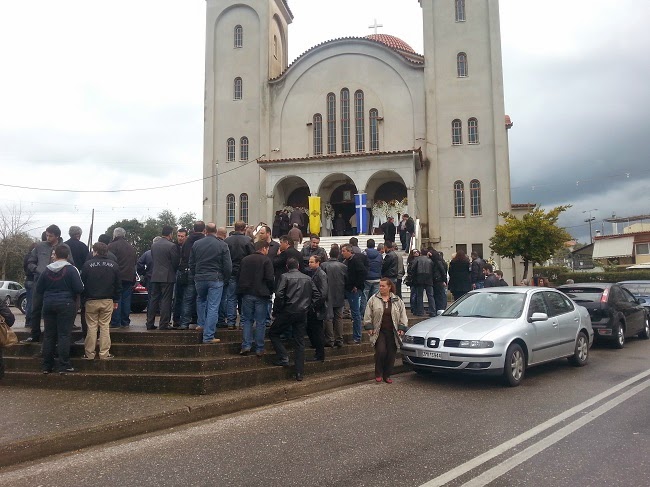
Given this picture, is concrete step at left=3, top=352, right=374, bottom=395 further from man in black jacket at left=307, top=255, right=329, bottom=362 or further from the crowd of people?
man in black jacket at left=307, top=255, right=329, bottom=362

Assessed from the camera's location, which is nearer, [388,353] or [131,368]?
[131,368]

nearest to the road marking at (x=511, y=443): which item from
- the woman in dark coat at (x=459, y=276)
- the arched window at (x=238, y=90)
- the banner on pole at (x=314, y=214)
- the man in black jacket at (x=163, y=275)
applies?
the man in black jacket at (x=163, y=275)

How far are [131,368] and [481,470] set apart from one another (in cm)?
543

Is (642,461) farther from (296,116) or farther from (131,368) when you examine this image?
(296,116)

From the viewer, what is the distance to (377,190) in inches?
1120

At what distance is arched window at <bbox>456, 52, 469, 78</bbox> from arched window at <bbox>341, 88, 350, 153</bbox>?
6027 mm

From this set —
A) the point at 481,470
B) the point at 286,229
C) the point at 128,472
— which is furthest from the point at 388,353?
the point at 286,229

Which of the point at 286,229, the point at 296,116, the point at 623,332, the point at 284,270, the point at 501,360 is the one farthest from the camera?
the point at 296,116

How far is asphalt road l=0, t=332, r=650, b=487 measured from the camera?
14.7 feet

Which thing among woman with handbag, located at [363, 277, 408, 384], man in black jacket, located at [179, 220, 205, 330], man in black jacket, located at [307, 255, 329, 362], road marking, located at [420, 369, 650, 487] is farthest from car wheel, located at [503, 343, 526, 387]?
man in black jacket, located at [179, 220, 205, 330]

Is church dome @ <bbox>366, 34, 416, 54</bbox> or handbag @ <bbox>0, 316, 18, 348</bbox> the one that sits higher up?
church dome @ <bbox>366, 34, 416, 54</bbox>

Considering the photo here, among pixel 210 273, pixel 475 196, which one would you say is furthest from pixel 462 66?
pixel 210 273

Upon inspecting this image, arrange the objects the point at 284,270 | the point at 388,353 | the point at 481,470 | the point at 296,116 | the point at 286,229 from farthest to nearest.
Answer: the point at 296,116 → the point at 286,229 → the point at 284,270 → the point at 388,353 → the point at 481,470

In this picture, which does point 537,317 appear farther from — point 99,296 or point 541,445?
point 99,296
